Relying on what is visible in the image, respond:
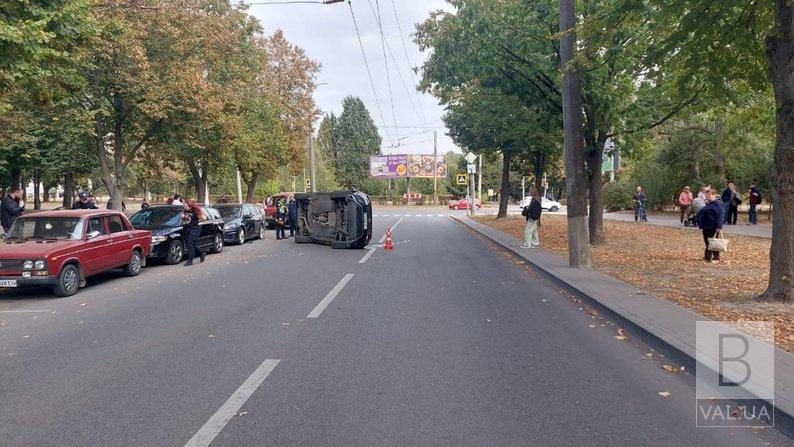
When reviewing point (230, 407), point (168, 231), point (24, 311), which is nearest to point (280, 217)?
point (168, 231)

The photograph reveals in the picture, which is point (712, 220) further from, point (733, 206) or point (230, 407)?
point (733, 206)

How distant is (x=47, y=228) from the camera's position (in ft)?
35.4

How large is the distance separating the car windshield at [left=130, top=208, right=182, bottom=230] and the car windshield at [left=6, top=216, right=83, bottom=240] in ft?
11.7

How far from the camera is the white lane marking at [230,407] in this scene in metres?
3.95

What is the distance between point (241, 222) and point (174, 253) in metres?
5.67

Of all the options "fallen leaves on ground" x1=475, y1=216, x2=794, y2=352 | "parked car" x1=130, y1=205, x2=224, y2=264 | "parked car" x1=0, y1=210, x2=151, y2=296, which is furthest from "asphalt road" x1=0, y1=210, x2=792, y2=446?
"parked car" x1=130, y1=205, x2=224, y2=264

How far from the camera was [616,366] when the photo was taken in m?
5.67

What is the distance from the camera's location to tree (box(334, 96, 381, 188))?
87.4 m

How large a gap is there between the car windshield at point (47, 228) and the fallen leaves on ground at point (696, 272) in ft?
35.0

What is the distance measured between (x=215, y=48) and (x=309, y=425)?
85.4ft

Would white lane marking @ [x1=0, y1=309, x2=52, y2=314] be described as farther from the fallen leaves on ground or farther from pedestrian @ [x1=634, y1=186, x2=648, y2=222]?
pedestrian @ [x1=634, y1=186, x2=648, y2=222]

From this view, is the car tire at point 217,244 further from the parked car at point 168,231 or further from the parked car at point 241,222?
the parked car at point 241,222

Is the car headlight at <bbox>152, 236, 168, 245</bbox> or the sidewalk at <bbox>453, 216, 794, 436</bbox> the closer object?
the sidewalk at <bbox>453, 216, 794, 436</bbox>

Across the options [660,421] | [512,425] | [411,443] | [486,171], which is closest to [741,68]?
[660,421]
